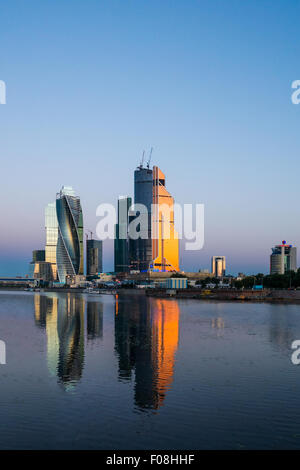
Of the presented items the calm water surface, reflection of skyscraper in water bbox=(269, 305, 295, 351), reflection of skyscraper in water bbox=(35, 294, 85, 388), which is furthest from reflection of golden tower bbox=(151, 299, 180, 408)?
reflection of skyscraper in water bbox=(269, 305, 295, 351)

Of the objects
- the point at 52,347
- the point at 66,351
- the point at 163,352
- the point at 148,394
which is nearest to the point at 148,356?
the point at 163,352

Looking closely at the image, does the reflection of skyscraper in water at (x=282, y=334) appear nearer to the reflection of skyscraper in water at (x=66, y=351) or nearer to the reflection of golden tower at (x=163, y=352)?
the reflection of golden tower at (x=163, y=352)

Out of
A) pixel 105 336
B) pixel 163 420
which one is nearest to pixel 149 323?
pixel 105 336

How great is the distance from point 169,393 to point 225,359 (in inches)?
569

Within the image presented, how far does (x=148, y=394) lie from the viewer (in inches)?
1224

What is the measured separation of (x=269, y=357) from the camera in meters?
Result: 45.8

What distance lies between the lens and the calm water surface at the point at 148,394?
2327cm

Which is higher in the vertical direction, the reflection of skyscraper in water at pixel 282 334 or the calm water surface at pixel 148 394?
the calm water surface at pixel 148 394

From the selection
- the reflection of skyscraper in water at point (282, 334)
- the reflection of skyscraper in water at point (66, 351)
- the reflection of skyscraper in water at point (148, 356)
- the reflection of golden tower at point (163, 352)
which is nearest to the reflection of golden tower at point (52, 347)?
the reflection of skyscraper in water at point (66, 351)

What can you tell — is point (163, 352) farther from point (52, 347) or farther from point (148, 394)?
point (148, 394)

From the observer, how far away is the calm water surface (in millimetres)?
23266

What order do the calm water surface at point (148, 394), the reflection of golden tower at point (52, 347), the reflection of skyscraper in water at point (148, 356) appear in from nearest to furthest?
1. the calm water surface at point (148, 394)
2. the reflection of skyscraper in water at point (148, 356)
3. the reflection of golden tower at point (52, 347)

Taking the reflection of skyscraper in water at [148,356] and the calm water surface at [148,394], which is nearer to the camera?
the calm water surface at [148,394]

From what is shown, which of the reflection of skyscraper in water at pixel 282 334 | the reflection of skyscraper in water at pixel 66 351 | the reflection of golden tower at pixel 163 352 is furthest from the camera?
the reflection of skyscraper in water at pixel 282 334
